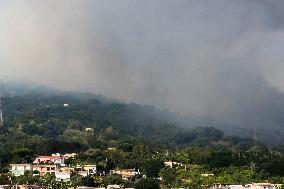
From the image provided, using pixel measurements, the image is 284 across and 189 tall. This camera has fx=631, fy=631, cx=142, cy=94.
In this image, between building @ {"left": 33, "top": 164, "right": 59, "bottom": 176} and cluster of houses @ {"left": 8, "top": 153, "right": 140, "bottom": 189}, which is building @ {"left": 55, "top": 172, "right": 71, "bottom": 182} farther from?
building @ {"left": 33, "top": 164, "right": 59, "bottom": 176}

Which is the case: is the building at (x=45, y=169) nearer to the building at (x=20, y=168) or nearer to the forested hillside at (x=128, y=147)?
the building at (x=20, y=168)

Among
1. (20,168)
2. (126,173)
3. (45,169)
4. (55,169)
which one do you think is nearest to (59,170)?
(55,169)

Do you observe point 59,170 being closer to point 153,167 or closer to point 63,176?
point 63,176

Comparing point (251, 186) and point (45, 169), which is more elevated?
point (45, 169)

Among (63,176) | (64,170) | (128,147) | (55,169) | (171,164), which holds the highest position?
(128,147)

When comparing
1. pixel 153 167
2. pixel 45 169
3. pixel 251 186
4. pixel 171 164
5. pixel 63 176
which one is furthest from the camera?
pixel 171 164

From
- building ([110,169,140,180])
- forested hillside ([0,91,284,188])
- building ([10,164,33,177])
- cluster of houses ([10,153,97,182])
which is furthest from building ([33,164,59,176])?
building ([110,169,140,180])

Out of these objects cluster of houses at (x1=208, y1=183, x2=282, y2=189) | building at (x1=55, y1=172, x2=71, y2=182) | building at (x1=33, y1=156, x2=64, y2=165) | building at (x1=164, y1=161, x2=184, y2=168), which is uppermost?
building at (x1=33, y1=156, x2=64, y2=165)

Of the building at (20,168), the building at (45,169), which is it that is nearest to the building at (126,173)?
the building at (45,169)

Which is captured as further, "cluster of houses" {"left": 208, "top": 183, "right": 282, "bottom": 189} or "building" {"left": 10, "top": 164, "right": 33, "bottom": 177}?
"building" {"left": 10, "top": 164, "right": 33, "bottom": 177}
